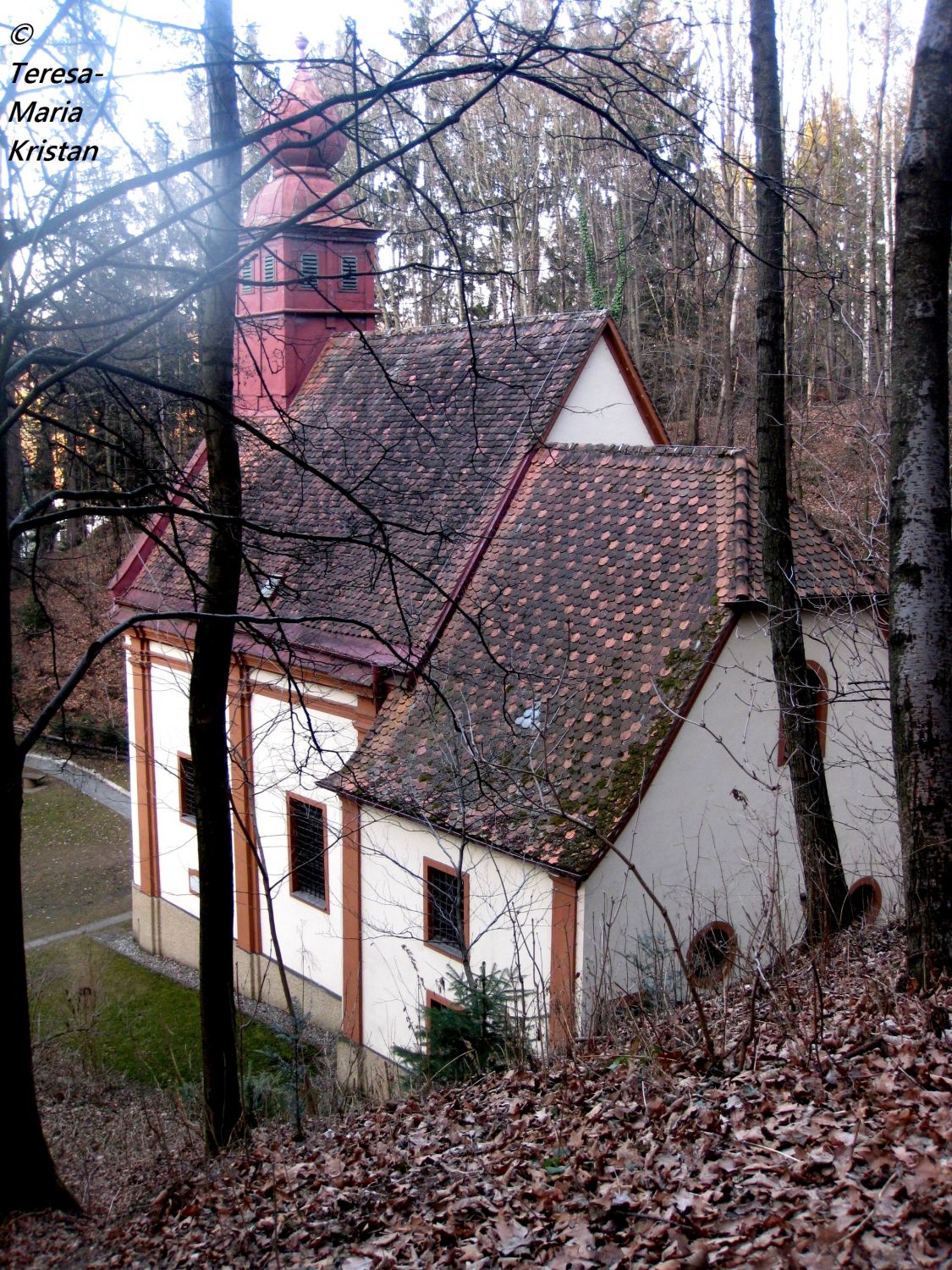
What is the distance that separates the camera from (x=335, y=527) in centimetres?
1480

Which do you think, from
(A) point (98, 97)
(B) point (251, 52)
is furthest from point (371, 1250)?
(B) point (251, 52)

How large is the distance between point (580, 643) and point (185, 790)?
25.9 ft

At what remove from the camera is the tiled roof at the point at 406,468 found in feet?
43.6

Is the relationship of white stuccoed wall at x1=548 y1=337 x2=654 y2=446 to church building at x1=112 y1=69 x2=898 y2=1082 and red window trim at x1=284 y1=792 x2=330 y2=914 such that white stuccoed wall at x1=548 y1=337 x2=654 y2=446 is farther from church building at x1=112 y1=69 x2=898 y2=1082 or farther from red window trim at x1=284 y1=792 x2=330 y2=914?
red window trim at x1=284 y1=792 x2=330 y2=914

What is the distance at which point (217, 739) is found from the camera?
805 cm

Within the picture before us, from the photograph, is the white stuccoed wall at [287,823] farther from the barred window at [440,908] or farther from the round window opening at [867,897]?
the round window opening at [867,897]

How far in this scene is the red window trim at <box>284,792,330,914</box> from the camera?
13422 mm

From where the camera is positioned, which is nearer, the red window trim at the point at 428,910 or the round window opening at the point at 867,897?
the red window trim at the point at 428,910

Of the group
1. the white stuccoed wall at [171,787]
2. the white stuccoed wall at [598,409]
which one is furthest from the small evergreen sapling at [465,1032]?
the white stuccoed wall at [171,787]

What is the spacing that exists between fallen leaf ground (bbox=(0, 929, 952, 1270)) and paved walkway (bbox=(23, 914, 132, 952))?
12.0 metres

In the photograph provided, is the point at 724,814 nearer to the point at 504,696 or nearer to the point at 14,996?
the point at 504,696

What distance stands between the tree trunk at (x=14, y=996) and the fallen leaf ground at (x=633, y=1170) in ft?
0.58

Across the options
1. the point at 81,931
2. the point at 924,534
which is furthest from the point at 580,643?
the point at 81,931

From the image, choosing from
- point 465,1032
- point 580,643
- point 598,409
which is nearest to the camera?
point 465,1032
